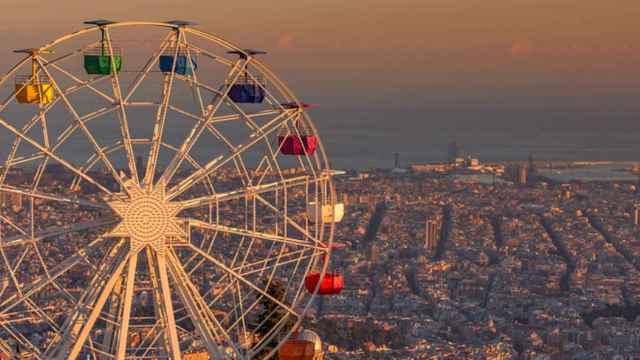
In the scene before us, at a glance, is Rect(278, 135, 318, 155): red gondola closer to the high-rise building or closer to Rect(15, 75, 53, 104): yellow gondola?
Rect(15, 75, 53, 104): yellow gondola

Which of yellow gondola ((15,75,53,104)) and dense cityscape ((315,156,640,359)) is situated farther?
dense cityscape ((315,156,640,359))

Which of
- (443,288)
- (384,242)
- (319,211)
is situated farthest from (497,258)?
(319,211)

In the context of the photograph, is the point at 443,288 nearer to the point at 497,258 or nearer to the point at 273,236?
the point at 497,258

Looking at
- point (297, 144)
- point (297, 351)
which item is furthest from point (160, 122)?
point (297, 351)

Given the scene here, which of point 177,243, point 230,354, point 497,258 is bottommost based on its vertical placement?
point 497,258

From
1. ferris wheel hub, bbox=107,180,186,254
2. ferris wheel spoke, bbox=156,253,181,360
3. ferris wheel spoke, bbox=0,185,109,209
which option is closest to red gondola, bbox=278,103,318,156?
ferris wheel hub, bbox=107,180,186,254

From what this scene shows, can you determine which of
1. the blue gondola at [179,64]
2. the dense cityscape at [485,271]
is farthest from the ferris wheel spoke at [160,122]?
the dense cityscape at [485,271]
